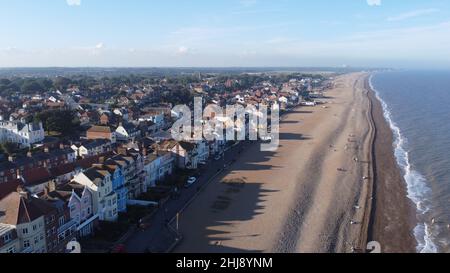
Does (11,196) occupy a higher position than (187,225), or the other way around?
(11,196)

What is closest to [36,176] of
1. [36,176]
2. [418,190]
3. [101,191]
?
[36,176]

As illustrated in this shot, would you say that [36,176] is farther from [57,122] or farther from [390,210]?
[390,210]

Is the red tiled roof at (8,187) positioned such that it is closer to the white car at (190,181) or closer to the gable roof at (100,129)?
the white car at (190,181)

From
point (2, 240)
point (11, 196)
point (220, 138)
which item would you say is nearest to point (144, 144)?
point (220, 138)

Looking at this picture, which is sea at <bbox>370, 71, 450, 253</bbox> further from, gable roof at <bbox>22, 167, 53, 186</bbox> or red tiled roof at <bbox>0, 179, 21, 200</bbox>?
red tiled roof at <bbox>0, 179, 21, 200</bbox>

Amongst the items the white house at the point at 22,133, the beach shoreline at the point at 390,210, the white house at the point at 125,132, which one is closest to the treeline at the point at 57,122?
the white house at the point at 22,133

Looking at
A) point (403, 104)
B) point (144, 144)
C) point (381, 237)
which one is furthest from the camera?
point (403, 104)
